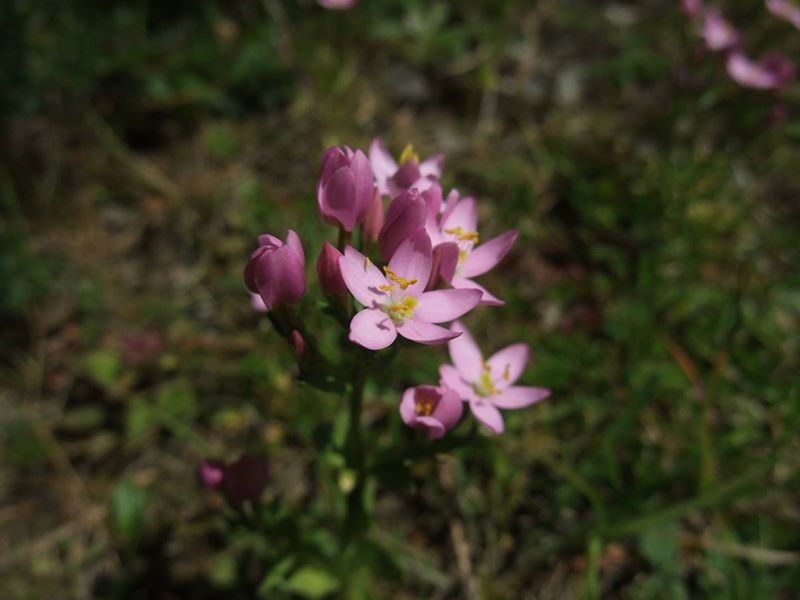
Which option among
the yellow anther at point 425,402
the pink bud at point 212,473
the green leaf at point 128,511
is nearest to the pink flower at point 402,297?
the yellow anther at point 425,402

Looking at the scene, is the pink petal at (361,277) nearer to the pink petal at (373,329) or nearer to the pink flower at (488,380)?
the pink petal at (373,329)

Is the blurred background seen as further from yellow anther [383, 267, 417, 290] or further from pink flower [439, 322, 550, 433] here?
yellow anther [383, 267, 417, 290]

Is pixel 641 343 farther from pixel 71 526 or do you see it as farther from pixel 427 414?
pixel 71 526

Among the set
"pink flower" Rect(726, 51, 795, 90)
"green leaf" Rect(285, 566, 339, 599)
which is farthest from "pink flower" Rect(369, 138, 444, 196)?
"pink flower" Rect(726, 51, 795, 90)

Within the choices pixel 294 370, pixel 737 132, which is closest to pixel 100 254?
pixel 294 370

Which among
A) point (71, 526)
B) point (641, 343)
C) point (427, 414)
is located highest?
point (427, 414)

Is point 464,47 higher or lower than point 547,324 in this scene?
higher

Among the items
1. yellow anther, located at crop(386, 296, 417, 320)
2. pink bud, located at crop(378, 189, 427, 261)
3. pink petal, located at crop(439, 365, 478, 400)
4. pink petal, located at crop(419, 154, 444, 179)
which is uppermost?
pink bud, located at crop(378, 189, 427, 261)
